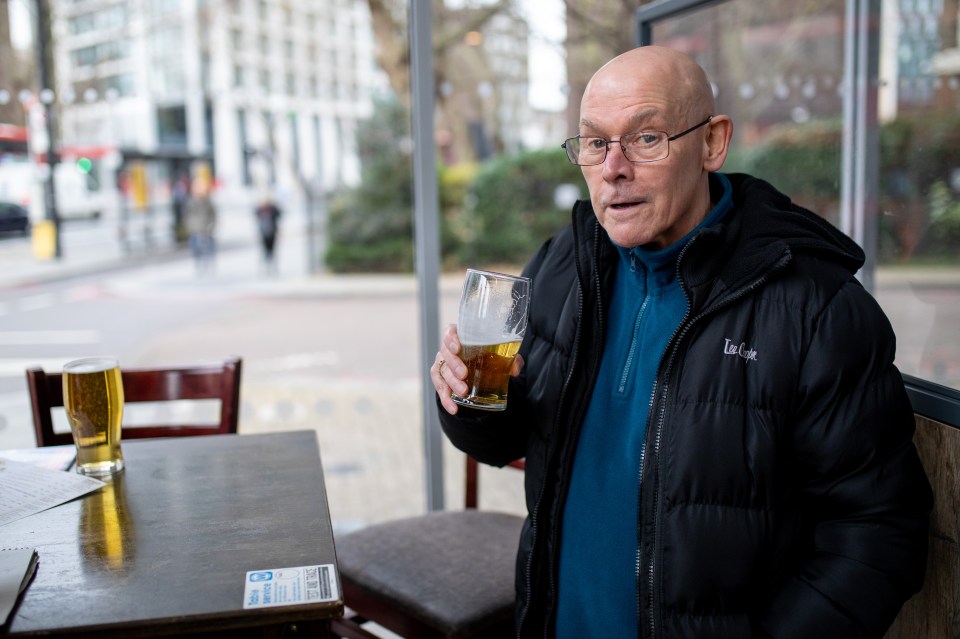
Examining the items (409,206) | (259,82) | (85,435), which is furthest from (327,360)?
(85,435)

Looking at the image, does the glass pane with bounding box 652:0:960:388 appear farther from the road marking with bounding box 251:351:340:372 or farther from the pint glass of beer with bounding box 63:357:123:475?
the pint glass of beer with bounding box 63:357:123:475

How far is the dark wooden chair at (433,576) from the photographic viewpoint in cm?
195

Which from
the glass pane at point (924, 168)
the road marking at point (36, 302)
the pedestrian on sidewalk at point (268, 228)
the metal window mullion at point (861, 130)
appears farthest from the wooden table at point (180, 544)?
the glass pane at point (924, 168)

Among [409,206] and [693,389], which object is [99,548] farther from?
[409,206]

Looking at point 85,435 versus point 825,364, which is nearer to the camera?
point 825,364

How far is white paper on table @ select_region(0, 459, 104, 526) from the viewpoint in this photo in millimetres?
1479

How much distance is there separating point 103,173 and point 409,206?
3619 millimetres

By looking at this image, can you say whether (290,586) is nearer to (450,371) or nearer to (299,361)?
(450,371)

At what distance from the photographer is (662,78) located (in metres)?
1.48

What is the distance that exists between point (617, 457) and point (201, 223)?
3.47 m

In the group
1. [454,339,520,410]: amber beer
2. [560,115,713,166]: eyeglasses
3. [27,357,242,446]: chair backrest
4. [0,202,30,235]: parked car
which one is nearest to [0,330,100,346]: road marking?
[0,202,30,235]: parked car

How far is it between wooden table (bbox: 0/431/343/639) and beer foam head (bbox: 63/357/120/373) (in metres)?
0.21

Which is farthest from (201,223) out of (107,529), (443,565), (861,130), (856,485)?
(856,485)

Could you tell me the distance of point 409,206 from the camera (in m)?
7.13
